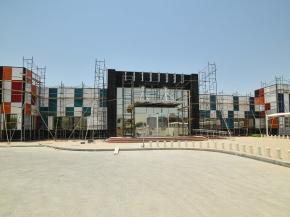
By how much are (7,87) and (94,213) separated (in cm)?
3017

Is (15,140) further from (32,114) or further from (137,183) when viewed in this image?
(137,183)

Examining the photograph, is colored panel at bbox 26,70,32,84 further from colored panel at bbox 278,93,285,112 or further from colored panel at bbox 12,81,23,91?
colored panel at bbox 278,93,285,112

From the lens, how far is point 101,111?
117ft

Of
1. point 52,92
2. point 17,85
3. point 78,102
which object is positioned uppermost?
point 17,85

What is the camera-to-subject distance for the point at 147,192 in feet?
23.5

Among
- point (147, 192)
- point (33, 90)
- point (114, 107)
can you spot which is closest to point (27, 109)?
point (33, 90)

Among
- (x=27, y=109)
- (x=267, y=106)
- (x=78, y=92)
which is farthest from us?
(x=267, y=106)

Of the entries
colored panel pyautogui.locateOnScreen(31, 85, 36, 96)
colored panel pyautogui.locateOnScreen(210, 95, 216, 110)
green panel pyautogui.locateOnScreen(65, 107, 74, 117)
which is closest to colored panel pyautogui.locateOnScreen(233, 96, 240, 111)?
colored panel pyautogui.locateOnScreen(210, 95, 216, 110)

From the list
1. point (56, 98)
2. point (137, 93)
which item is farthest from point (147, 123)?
point (56, 98)

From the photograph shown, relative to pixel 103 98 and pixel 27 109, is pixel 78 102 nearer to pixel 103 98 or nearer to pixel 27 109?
pixel 103 98

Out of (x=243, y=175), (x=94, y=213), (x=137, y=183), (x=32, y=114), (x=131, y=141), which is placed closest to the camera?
(x=94, y=213)

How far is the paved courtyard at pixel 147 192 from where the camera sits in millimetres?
5570

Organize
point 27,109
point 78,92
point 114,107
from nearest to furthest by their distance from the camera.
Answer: point 27,109, point 114,107, point 78,92

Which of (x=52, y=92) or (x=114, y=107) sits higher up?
(x=52, y=92)
